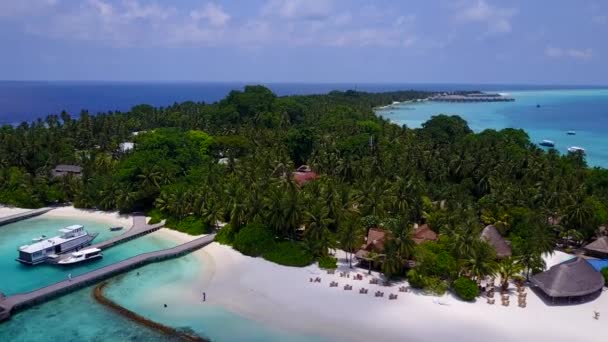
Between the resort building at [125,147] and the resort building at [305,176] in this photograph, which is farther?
the resort building at [125,147]

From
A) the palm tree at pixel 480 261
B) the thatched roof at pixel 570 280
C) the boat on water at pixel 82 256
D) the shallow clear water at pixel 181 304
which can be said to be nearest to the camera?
the shallow clear water at pixel 181 304

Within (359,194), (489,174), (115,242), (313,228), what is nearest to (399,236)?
(313,228)

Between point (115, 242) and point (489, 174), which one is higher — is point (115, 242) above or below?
below

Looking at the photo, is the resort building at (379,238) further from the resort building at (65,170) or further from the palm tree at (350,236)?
the resort building at (65,170)

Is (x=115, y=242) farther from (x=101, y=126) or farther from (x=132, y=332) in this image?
(x=101, y=126)

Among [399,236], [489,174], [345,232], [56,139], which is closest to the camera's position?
[399,236]

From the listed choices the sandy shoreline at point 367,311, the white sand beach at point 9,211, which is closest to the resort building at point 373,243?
the sandy shoreline at point 367,311
